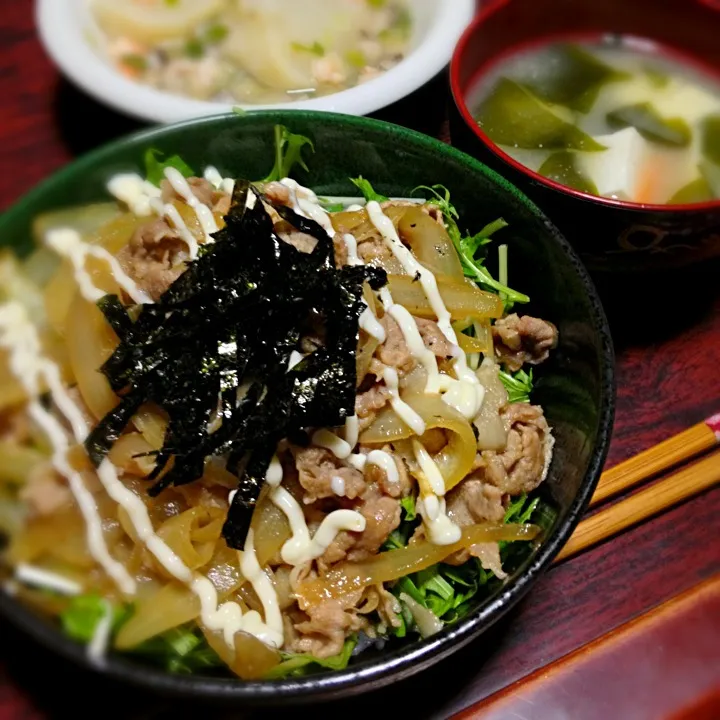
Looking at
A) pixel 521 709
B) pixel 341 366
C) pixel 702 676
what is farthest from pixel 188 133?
pixel 702 676

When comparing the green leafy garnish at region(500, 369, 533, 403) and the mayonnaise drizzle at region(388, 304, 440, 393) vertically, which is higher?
the mayonnaise drizzle at region(388, 304, 440, 393)

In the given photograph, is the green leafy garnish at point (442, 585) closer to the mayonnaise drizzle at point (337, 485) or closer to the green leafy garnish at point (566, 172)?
the mayonnaise drizzle at point (337, 485)

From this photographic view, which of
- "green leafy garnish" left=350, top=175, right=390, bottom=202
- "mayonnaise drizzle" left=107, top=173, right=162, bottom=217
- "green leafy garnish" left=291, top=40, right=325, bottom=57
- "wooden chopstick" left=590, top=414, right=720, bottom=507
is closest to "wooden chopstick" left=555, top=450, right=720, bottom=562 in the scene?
"wooden chopstick" left=590, top=414, right=720, bottom=507

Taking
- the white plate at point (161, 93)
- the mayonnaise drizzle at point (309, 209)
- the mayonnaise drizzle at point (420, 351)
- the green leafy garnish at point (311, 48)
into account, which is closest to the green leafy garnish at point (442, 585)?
the mayonnaise drizzle at point (420, 351)

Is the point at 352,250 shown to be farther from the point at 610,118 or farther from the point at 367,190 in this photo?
the point at 610,118

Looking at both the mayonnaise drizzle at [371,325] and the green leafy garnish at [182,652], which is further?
the mayonnaise drizzle at [371,325]

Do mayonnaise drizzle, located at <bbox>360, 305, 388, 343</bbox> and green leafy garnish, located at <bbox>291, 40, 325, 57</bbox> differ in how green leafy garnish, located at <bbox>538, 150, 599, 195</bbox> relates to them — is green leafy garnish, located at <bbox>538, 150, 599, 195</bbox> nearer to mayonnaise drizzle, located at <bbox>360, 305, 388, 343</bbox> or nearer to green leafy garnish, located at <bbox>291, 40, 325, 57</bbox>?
mayonnaise drizzle, located at <bbox>360, 305, 388, 343</bbox>
